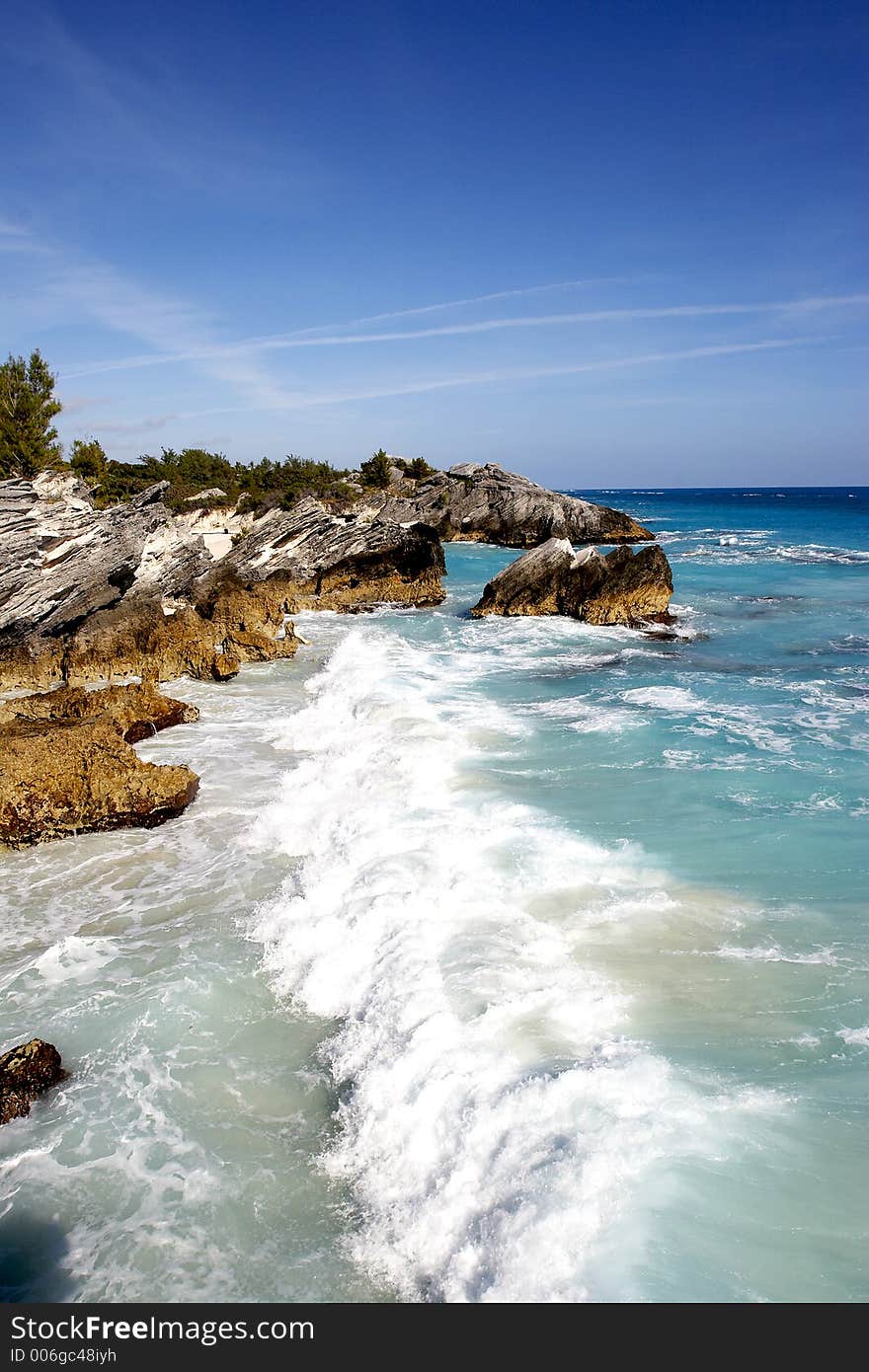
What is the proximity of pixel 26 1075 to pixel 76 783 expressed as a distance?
19.2ft

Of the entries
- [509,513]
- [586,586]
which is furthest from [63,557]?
[509,513]

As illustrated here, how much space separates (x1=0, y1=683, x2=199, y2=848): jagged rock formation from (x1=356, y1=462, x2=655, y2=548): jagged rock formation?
4805 cm

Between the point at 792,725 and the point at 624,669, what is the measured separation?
255 inches

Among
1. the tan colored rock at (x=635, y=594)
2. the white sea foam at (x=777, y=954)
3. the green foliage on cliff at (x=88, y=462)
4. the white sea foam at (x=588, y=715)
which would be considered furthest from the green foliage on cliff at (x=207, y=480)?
the white sea foam at (x=777, y=954)

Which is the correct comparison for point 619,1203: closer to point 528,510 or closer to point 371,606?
point 371,606

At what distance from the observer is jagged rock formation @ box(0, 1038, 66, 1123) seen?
6215mm

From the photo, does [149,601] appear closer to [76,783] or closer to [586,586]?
[76,783]

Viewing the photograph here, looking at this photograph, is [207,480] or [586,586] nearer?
[586,586]

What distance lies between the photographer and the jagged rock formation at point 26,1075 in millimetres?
6215

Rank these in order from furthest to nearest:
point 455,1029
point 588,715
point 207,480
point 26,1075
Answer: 1. point 207,480
2. point 588,715
3. point 455,1029
4. point 26,1075

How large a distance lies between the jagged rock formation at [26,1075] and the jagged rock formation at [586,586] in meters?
26.3

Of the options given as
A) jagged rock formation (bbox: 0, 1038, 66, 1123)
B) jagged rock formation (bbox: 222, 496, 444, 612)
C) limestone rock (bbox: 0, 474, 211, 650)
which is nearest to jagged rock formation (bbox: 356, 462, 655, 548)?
jagged rock formation (bbox: 222, 496, 444, 612)

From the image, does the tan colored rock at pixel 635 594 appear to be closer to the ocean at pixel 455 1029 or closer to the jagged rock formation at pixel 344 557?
the jagged rock formation at pixel 344 557

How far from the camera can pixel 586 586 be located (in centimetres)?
3131
